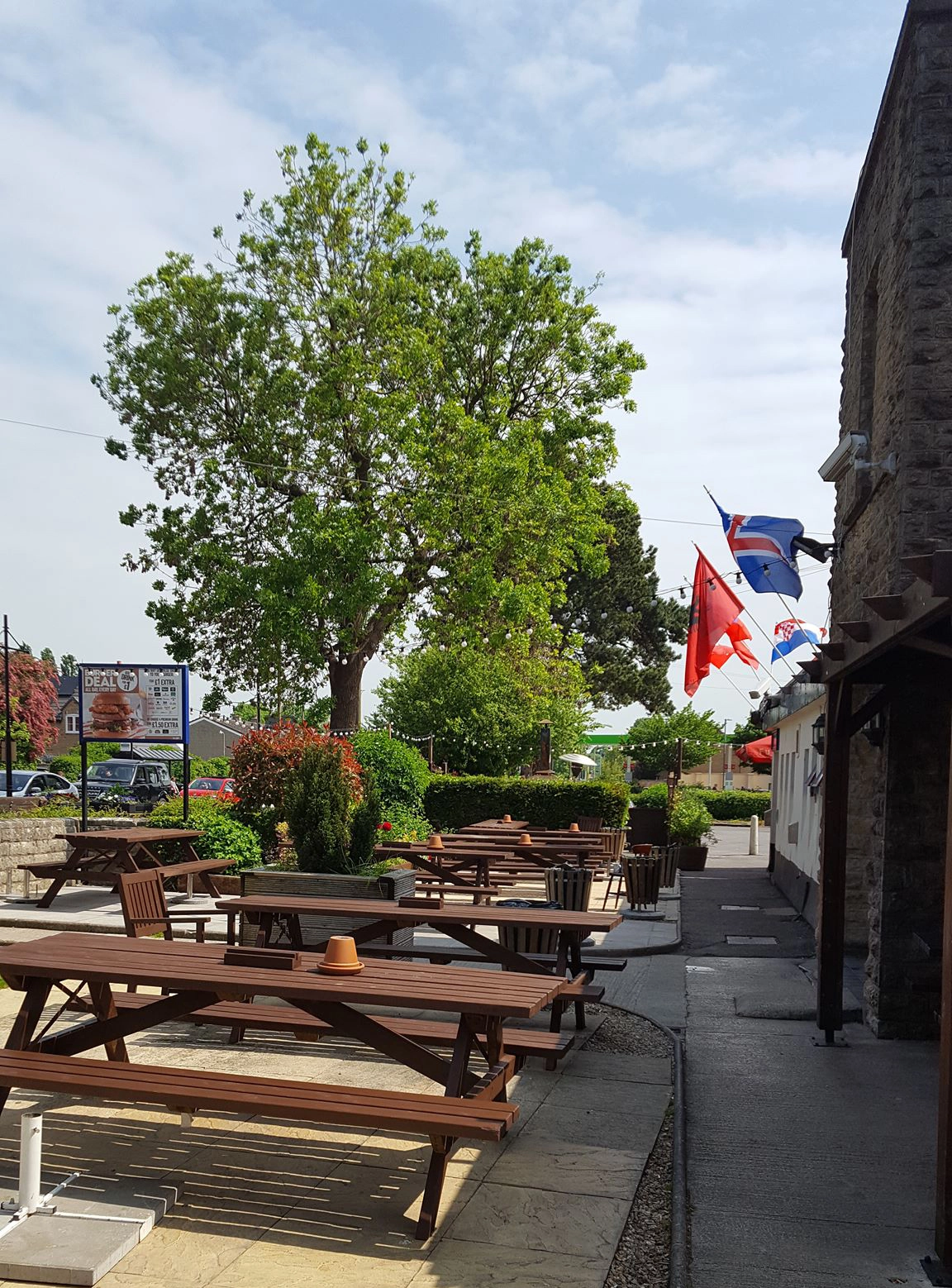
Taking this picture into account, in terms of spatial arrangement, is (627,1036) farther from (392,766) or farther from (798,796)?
(392,766)

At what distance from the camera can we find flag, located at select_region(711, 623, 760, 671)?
2086 centimetres

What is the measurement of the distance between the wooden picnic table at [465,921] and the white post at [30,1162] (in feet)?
10.2

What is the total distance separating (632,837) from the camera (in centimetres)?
2536

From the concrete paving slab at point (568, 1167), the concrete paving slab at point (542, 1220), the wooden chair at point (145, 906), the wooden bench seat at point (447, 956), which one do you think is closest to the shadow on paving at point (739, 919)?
the wooden bench seat at point (447, 956)

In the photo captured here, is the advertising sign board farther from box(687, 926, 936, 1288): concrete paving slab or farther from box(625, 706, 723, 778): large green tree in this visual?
box(625, 706, 723, 778): large green tree

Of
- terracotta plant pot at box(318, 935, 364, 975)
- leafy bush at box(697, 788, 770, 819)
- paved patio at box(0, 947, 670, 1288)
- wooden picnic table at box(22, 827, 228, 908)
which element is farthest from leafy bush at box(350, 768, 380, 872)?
leafy bush at box(697, 788, 770, 819)

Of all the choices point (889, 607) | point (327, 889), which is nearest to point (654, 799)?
point (327, 889)

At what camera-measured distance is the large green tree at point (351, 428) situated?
82.9ft

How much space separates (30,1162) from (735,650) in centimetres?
1837

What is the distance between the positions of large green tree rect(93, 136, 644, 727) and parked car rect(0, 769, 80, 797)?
4820mm

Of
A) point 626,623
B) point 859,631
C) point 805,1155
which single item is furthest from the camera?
point 626,623

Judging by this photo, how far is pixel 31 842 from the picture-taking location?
1583cm

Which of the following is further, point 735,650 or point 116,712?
point 735,650

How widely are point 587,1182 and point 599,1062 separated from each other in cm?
226
